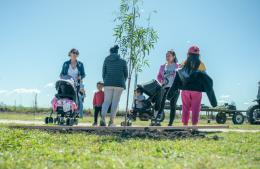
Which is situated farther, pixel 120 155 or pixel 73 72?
pixel 73 72

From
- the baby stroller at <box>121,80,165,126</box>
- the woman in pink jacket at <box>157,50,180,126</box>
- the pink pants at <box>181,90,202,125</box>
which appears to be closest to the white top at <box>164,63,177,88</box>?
the woman in pink jacket at <box>157,50,180,126</box>

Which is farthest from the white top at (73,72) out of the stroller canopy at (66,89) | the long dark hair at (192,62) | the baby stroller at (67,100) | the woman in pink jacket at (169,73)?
the long dark hair at (192,62)

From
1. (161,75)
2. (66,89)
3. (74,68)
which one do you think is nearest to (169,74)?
(161,75)

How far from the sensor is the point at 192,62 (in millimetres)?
11875

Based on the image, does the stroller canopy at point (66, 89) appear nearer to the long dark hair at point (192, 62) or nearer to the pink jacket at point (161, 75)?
the pink jacket at point (161, 75)

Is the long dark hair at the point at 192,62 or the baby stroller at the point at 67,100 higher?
the long dark hair at the point at 192,62

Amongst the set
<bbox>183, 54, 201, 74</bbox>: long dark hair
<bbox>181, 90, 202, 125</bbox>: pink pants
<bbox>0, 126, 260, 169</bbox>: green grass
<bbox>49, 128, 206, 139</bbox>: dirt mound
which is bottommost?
<bbox>0, 126, 260, 169</bbox>: green grass

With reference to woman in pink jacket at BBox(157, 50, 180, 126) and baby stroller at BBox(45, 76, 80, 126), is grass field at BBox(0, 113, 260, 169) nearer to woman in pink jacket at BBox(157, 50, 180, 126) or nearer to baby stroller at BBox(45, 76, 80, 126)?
baby stroller at BBox(45, 76, 80, 126)

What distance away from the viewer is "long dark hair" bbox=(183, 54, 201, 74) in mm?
11875

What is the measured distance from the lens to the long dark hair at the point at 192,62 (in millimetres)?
11875

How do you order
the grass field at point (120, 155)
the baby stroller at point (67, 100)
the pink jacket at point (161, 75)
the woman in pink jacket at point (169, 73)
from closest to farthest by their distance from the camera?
1. the grass field at point (120, 155)
2. the woman in pink jacket at point (169, 73)
3. the baby stroller at point (67, 100)
4. the pink jacket at point (161, 75)

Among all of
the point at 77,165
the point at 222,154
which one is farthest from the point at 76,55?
the point at 77,165

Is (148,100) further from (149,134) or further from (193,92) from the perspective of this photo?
(149,134)

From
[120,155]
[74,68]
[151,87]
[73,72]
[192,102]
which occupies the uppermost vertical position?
[74,68]
